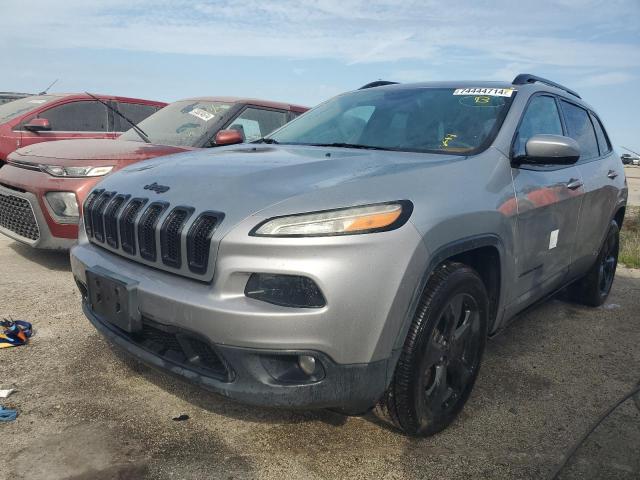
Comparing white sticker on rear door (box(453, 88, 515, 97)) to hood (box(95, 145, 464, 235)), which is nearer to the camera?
hood (box(95, 145, 464, 235))

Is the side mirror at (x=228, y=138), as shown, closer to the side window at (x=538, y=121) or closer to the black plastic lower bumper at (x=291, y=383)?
the side window at (x=538, y=121)

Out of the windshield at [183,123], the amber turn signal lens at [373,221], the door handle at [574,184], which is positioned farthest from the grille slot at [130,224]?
the windshield at [183,123]

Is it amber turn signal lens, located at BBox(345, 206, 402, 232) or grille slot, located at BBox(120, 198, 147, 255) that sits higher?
amber turn signal lens, located at BBox(345, 206, 402, 232)

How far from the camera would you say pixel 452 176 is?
2.38 meters

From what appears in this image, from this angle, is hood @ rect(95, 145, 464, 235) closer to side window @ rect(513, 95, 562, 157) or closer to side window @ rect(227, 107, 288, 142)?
side window @ rect(513, 95, 562, 157)

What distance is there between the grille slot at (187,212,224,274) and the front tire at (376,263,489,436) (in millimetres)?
831

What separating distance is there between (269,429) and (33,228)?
10.3 ft

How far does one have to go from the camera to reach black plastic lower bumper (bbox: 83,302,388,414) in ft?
6.35

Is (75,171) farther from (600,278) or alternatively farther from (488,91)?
(600,278)

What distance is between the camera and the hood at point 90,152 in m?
4.51

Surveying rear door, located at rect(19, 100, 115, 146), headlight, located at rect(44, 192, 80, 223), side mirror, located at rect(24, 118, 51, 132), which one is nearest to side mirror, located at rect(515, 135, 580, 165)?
headlight, located at rect(44, 192, 80, 223)

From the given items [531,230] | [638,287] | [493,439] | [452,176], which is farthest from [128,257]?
[638,287]

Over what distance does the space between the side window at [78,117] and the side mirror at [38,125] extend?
0.36 metres

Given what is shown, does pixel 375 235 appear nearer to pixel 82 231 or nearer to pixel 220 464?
pixel 220 464
